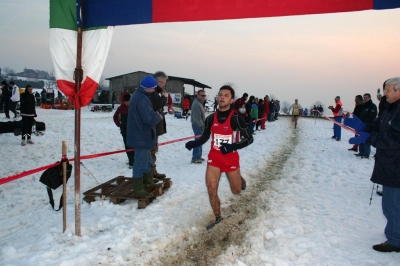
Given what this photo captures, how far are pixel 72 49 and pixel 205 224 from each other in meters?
3.31

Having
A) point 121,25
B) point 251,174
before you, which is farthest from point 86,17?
point 251,174

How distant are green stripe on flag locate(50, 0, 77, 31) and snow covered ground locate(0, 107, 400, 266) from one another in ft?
9.60

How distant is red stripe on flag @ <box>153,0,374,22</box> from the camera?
3.72m

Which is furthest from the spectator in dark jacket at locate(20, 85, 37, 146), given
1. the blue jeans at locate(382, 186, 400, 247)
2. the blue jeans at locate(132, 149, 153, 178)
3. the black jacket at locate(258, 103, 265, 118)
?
the black jacket at locate(258, 103, 265, 118)

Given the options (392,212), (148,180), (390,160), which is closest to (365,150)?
(392,212)

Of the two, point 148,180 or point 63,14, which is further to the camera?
point 148,180

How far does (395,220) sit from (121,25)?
4594 mm

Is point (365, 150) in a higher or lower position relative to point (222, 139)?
lower

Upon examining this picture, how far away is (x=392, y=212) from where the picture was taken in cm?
391

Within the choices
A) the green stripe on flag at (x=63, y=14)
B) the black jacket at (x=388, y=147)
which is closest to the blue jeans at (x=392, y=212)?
the black jacket at (x=388, y=147)

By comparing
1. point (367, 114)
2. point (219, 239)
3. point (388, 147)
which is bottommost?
point (219, 239)

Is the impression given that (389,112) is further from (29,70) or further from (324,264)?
(29,70)

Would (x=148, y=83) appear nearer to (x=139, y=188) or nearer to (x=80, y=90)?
(x=80, y=90)

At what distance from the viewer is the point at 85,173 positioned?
805 centimetres
